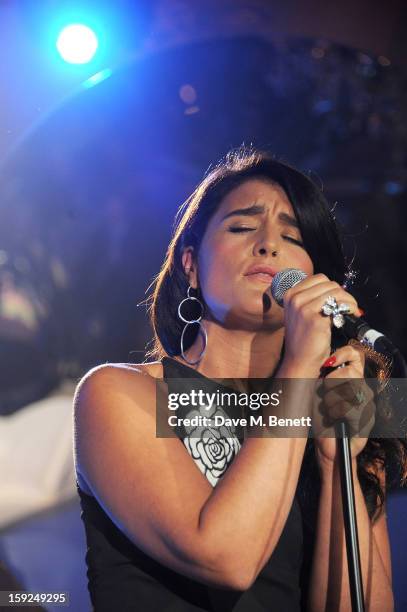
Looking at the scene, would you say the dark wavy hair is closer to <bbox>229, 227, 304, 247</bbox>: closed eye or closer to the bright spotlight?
<bbox>229, 227, 304, 247</bbox>: closed eye

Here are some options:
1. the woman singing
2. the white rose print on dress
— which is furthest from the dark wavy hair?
the white rose print on dress

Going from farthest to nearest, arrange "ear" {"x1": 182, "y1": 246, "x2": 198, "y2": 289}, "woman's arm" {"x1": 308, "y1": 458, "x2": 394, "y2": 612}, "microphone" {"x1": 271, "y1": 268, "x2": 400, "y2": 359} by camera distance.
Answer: "ear" {"x1": 182, "y1": 246, "x2": 198, "y2": 289}, "woman's arm" {"x1": 308, "y1": 458, "x2": 394, "y2": 612}, "microphone" {"x1": 271, "y1": 268, "x2": 400, "y2": 359}

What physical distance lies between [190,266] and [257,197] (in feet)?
0.83

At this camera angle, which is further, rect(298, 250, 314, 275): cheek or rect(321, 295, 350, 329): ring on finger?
rect(298, 250, 314, 275): cheek

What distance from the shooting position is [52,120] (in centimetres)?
284

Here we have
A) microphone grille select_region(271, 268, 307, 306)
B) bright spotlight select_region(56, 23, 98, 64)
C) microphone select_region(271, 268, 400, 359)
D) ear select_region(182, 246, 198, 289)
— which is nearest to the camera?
microphone select_region(271, 268, 400, 359)

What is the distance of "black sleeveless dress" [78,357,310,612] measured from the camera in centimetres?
136

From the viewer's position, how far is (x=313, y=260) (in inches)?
67.4

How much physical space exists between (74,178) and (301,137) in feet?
3.91

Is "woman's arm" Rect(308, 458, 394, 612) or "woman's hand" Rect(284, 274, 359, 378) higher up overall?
"woman's hand" Rect(284, 274, 359, 378)

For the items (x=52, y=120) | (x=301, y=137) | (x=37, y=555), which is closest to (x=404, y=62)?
(x=301, y=137)

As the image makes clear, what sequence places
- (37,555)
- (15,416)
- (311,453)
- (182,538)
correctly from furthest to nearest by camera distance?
(15,416) → (37,555) → (311,453) → (182,538)

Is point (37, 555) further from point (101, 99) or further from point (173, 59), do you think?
point (173, 59)

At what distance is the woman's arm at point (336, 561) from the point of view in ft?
5.00
